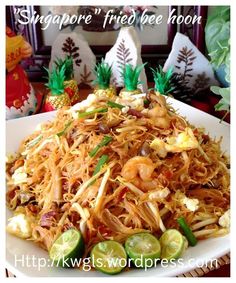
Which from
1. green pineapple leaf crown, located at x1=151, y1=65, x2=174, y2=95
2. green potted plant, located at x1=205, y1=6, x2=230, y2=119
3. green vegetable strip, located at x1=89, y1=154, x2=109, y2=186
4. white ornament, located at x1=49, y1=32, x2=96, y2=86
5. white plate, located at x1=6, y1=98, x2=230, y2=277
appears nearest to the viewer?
white plate, located at x1=6, y1=98, x2=230, y2=277

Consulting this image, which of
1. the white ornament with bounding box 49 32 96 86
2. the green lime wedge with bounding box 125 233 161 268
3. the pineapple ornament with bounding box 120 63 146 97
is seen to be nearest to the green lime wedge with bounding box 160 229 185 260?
the green lime wedge with bounding box 125 233 161 268

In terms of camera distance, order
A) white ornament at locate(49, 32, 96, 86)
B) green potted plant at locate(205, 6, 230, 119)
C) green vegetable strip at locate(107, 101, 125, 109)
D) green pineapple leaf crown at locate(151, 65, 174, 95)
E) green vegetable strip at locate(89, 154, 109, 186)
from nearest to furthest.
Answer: green vegetable strip at locate(89, 154, 109, 186) → green vegetable strip at locate(107, 101, 125, 109) → green potted plant at locate(205, 6, 230, 119) → green pineapple leaf crown at locate(151, 65, 174, 95) → white ornament at locate(49, 32, 96, 86)

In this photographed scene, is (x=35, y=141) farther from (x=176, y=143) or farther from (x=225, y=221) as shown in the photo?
(x=225, y=221)

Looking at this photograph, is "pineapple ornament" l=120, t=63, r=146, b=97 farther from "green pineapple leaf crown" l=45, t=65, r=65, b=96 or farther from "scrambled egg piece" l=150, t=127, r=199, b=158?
"scrambled egg piece" l=150, t=127, r=199, b=158

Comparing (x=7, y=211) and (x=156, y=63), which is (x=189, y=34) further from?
(x=7, y=211)

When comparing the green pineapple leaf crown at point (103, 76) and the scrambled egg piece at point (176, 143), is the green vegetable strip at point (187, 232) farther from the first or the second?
the green pineapple leaf crown at point (103, 76)
